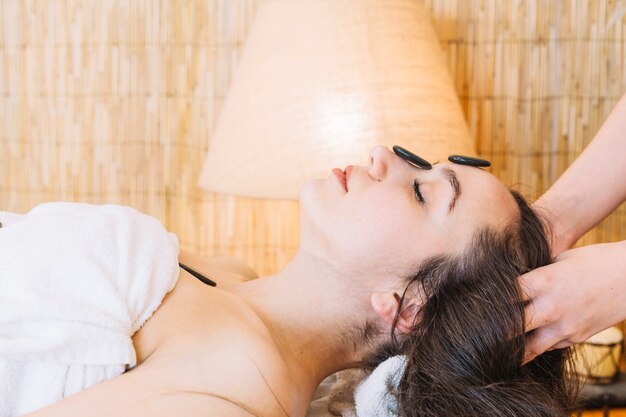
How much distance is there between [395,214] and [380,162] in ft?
0.39

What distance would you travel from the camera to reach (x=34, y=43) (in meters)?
2.31

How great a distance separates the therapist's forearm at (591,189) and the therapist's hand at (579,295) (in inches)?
13.0

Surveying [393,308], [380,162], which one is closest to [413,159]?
[380,162]

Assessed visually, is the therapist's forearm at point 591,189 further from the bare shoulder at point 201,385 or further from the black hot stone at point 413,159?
the bare shoulder at point 201,385

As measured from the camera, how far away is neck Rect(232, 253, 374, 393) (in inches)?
48.9

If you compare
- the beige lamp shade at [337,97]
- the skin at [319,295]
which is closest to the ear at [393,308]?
the skin at [319,295]

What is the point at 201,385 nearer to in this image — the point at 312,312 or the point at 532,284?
the point at 312,312

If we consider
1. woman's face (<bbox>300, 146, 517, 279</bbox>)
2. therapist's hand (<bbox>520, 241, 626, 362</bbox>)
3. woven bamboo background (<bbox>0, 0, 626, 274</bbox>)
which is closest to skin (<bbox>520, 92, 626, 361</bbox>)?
therapist's hand (<bbox>520, 241, 626, 362</bbox>)

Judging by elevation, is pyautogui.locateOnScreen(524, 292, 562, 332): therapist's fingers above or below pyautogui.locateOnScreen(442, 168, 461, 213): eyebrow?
below

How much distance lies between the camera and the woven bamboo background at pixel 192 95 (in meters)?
2.19

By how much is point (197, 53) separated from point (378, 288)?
4.29ft

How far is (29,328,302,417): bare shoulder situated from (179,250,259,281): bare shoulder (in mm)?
310

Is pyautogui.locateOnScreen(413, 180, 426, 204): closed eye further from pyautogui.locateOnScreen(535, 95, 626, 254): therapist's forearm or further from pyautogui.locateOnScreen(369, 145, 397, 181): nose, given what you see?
pyautogui.locateOnScreen(535, 95, 626, 254): therapist's forearm

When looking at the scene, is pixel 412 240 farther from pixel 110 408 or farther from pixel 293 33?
pixel 293 33
